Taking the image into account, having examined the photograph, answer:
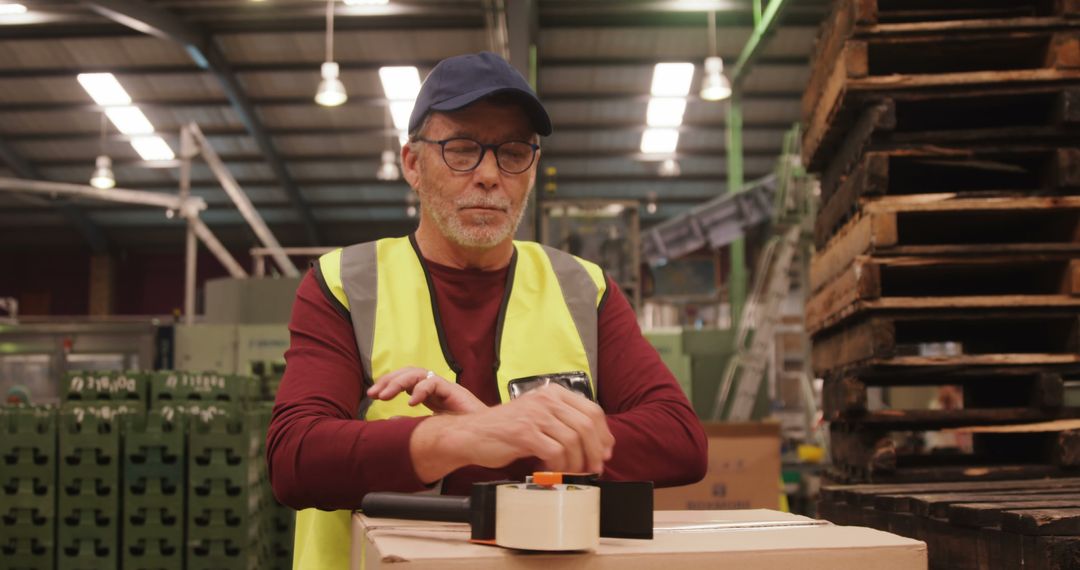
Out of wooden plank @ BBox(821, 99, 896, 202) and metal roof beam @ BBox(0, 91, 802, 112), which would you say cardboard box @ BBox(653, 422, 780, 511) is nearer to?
wooden plank @ BBox(821, 99, 896, 202)

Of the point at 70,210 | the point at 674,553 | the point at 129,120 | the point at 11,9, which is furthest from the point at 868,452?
the point at 70,210

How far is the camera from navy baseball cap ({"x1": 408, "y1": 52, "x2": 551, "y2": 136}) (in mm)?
2039

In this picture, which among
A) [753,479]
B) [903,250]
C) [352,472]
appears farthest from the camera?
[753,479]

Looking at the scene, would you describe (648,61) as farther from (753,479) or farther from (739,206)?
(753,479)

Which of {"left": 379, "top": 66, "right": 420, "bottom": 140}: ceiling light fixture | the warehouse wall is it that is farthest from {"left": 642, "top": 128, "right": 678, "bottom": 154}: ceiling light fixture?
the warehouse wall

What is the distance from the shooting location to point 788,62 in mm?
17688

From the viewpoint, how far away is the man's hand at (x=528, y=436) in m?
1.50

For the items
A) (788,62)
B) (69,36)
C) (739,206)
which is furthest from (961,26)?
(69,36)

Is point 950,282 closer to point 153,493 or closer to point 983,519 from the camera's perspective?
point 983,519

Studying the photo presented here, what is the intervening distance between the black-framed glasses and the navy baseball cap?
0.07m

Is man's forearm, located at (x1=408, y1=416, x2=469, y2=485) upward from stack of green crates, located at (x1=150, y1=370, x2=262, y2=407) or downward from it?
downward

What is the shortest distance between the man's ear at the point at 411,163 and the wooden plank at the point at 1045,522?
4.56ft

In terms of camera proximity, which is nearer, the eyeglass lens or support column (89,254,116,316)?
the eyeglass lens

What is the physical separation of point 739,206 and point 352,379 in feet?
50.0
